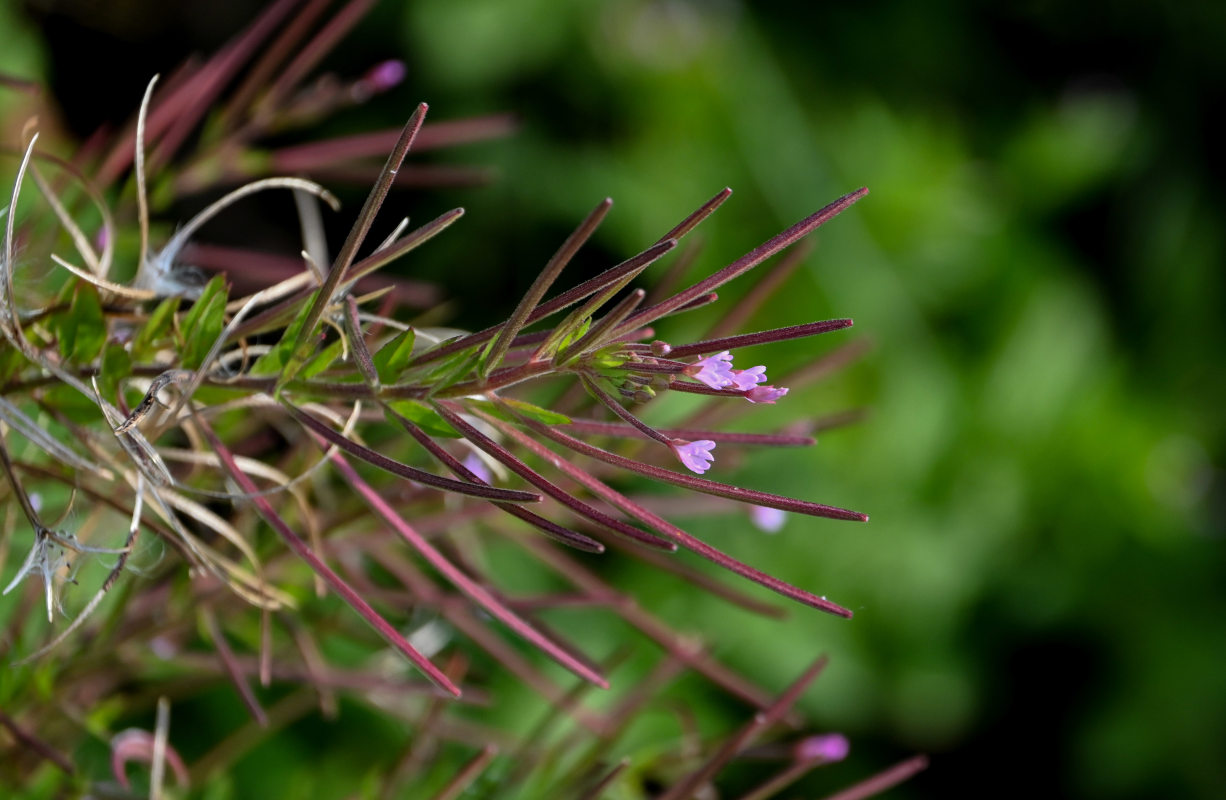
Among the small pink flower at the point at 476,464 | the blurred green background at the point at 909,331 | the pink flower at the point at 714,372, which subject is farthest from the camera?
the blurred green background at the point at 909,331

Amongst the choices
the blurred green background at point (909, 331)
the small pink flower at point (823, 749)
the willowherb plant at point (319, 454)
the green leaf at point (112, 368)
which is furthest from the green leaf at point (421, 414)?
the blurred green background at point (909, 331)

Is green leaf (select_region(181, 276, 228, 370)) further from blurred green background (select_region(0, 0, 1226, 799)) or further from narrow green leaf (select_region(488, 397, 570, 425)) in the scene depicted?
blurred green background (select_region(0, 0, 1226, 799))

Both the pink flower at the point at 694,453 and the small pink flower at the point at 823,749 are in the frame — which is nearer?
the pink flower at the point at 694,453

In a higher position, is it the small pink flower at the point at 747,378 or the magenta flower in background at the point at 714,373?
the magenta flower in background at the point at 714,373

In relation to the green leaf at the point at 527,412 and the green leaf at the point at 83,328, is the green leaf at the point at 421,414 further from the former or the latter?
the green leaf at the point at 83,328

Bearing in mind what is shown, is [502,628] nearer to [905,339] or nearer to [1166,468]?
[905,339]

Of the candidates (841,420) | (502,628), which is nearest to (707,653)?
(841,420)

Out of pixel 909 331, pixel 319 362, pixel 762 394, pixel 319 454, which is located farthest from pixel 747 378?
pixel 909 331

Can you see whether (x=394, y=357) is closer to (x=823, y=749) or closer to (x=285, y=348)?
(x=285, y=348)
